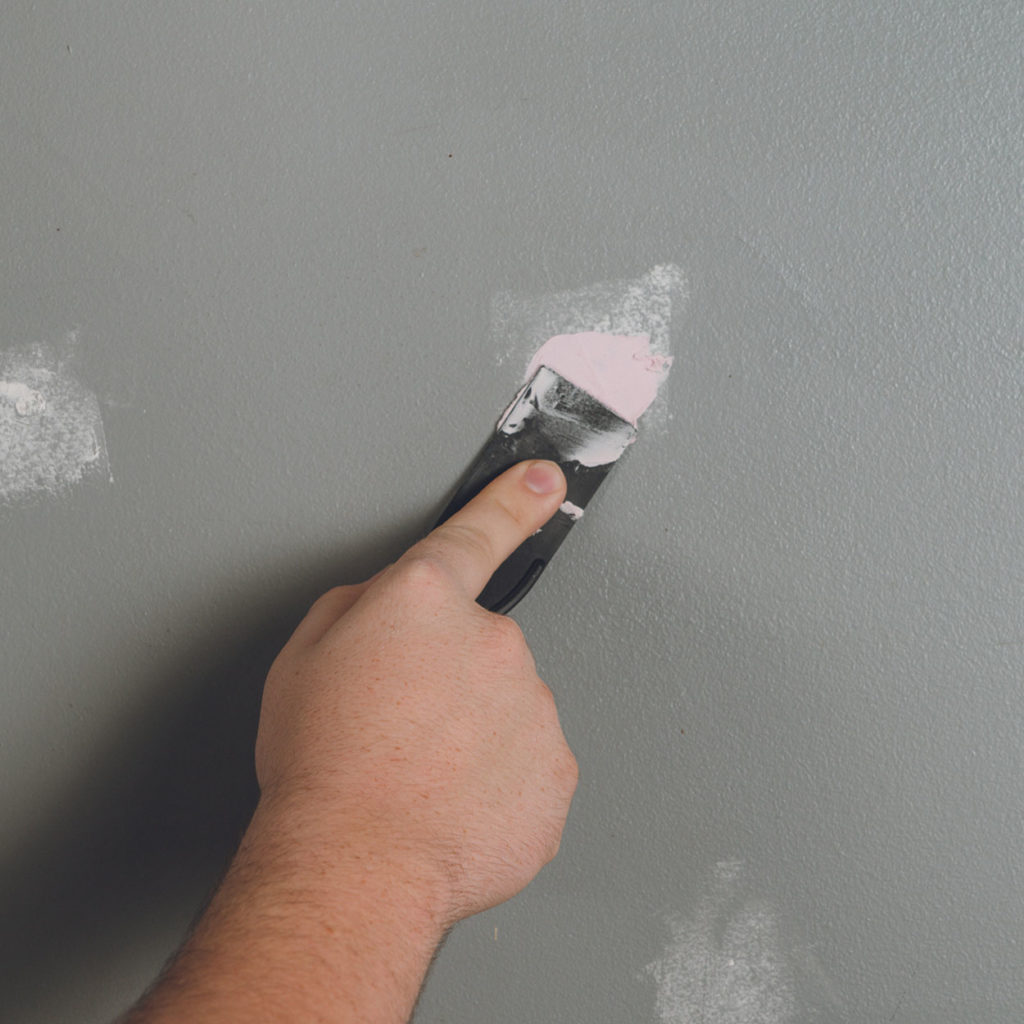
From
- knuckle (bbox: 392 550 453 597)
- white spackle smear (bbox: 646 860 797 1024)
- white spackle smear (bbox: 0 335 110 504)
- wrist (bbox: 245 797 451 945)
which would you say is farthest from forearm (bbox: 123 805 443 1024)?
white spackle smear (bbox: 0 335 110 504)

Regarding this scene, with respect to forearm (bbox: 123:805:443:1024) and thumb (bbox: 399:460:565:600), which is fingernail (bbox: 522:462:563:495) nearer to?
thumb (bbox: 399:460:565:600)

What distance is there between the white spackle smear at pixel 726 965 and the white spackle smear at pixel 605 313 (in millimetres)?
600

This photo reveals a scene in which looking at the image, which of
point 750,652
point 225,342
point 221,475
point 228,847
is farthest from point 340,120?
point 228,847

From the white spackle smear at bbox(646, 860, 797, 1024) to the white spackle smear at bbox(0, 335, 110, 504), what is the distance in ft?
3.02

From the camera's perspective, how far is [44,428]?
3.04 ft

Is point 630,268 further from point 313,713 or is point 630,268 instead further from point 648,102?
point 313,713

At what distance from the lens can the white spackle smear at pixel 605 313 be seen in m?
0.88

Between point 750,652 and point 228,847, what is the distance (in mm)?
697

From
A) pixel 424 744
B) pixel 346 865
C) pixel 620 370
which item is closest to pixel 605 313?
pixel 620 370

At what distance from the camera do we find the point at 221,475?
0.92m

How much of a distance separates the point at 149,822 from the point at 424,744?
51 centimetres

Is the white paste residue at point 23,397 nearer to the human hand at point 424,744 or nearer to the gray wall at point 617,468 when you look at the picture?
the gray wall at point 617,468

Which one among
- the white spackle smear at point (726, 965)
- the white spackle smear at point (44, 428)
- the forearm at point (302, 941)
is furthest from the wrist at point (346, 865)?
the white spackle smear at point (44, 428)

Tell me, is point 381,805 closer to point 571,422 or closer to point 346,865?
point 346,865
